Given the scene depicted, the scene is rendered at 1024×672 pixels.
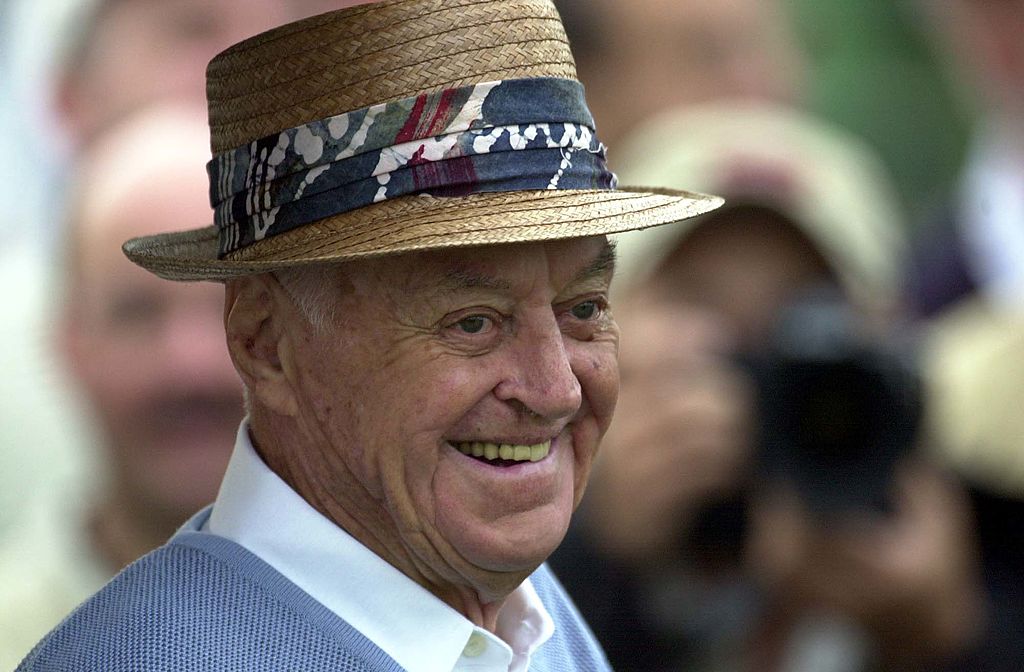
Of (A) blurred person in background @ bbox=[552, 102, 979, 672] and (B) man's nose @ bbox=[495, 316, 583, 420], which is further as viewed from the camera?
(A) blurred person in background @ bbox=[552, 102, 979, 672]

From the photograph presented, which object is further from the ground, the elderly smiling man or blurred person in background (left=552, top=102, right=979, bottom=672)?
the elderly smiling man

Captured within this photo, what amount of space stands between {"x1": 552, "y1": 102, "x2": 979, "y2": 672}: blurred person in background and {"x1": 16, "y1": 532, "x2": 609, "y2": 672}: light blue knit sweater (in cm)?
192

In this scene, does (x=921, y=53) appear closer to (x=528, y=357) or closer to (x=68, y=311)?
(x=68, y=311)

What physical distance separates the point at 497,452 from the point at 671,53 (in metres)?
3.53

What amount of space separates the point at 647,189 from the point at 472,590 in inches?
23.1

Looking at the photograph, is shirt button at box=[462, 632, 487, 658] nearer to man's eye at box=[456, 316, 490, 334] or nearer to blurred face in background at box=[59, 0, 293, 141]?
man's eye at box=[456, 316, 490, 334]

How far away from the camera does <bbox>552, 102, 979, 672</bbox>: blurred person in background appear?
3869mm

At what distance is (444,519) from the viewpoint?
1.92 m

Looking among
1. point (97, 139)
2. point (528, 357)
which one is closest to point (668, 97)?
point (97, 139)

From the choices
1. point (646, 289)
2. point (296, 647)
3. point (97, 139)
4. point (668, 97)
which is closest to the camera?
point (296, 647)

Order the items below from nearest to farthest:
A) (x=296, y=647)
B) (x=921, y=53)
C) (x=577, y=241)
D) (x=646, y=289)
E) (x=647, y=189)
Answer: (x=296, y=647), (x=577, y=241), (x=647, y=189), (x=646, y=289), (x=921, y=53)

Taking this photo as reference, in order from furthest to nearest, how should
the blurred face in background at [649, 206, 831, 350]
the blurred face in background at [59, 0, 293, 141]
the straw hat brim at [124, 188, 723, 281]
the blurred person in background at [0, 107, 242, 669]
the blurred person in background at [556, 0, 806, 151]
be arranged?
the blurred person in background at [556, 0, 806, 151] → the blurred face in background at [649, 206, 831, 350] → the blurred face in background at [59, 0, 293, 141] → the blurred person in background at [0, 107, 242, 669] → the straw hat brim at [124, 188, 723, 281]

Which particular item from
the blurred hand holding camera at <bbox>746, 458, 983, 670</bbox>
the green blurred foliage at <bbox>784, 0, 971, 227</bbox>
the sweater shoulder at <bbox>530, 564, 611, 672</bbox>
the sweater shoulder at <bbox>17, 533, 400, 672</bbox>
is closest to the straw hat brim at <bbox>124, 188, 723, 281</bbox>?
the sweater shoulder at <bbox>17, 533, 400, 672</bbox>

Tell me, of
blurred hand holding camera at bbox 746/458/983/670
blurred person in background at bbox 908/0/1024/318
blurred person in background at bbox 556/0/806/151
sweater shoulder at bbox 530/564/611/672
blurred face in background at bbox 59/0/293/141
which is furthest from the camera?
blurred person in background at bbox 908/0/1024/318
